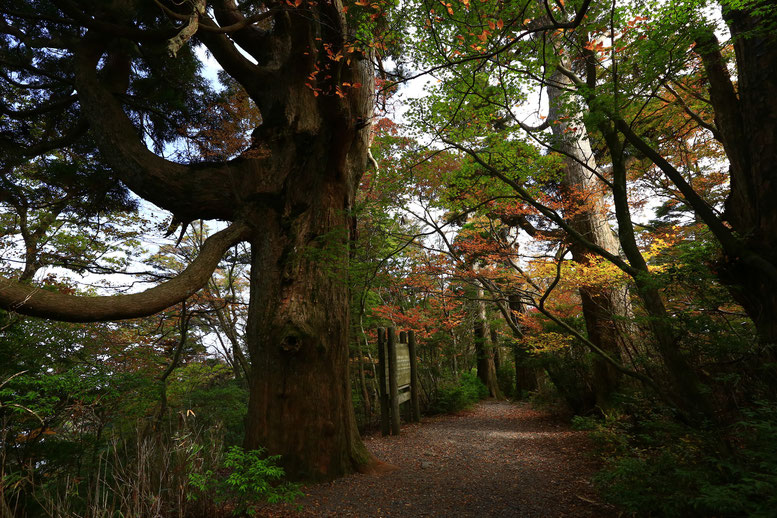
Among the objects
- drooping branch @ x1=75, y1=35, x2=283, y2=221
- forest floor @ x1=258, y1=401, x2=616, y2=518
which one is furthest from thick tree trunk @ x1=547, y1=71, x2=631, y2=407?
drooping branch @ x1=75, y1=35, x2=283, y2=221

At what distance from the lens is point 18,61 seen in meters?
5.79

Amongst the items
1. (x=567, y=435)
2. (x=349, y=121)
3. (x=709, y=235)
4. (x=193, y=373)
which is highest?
(x=349, y=121)

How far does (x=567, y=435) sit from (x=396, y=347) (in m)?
3.52

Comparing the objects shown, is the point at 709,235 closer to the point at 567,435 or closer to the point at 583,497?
the point at 583,497

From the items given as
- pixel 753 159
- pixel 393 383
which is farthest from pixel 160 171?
pixel 753 159

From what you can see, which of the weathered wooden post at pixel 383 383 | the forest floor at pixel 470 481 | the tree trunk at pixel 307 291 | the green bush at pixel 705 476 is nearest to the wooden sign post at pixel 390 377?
the weathered wooden post at pixel 383 383

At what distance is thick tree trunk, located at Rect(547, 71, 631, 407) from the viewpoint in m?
6.56

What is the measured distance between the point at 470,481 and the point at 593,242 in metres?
5.33

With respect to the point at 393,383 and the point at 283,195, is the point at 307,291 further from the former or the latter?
the point at 393,383

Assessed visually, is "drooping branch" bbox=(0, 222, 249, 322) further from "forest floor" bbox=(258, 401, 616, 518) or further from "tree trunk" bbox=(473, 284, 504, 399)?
"tree trunk" bbox=(473, 284, 504, 399)

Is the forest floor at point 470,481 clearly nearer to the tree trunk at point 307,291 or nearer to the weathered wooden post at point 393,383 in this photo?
the weathered wooden post at point 393,383

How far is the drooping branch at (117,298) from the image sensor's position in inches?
117

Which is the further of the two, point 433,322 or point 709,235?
point 433,322

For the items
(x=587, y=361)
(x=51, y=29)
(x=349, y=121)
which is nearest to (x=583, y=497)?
(x=587, y=361)
